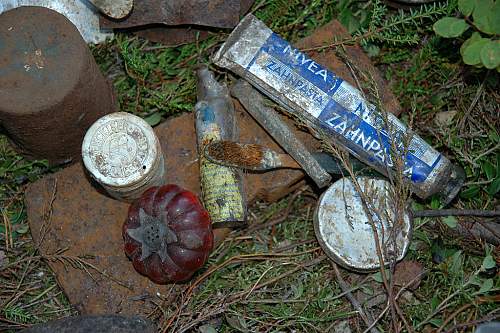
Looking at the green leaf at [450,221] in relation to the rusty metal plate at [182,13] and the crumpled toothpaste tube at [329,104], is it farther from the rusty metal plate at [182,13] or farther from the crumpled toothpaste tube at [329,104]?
the rusty metal plate at [182,13]

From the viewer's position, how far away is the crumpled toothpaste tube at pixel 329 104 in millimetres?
2543

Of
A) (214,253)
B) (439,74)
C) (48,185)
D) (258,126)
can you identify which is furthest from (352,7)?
(48,185)

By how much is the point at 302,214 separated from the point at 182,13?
0.95 meters

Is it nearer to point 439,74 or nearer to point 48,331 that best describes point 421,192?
point 439,74

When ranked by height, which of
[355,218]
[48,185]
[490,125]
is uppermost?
[490,125]

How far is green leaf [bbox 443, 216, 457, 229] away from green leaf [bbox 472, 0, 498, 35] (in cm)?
73

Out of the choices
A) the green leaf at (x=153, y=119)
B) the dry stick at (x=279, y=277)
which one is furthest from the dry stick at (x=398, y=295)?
the green leaf at (x=153, y=119)

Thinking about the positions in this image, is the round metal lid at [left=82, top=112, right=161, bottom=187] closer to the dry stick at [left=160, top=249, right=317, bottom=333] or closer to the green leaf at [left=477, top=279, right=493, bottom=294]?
the dry stick at [left=160, top=249, right=317, bottom=333]

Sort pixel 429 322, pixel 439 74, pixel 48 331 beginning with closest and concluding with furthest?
pixel 48 331, pixel 429 322, pixel 439 74

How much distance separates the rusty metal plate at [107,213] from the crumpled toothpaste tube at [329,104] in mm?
145

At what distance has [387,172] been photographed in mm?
2570

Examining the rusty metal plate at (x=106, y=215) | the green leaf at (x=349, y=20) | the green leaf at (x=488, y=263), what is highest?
the green leaf at (x=349, y=20)

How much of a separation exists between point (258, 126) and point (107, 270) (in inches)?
32.0

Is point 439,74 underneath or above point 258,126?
above
